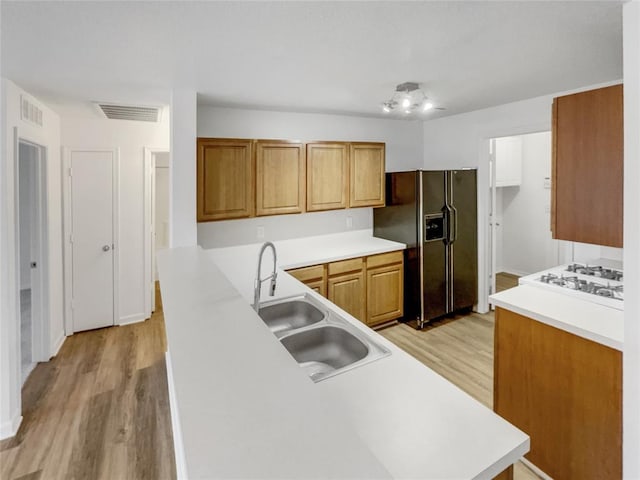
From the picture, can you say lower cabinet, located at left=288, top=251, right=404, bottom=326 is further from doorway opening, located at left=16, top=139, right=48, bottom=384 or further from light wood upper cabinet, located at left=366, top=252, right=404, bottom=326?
doorway opening, located at left=16, top=139, right=48, bottom=384

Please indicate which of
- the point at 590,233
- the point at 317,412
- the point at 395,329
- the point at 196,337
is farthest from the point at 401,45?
the point at 395,329

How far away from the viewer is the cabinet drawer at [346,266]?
3432 mm

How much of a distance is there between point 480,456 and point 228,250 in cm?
292

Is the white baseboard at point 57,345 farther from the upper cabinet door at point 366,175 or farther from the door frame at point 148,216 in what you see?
the upper cabinet door at point 366,175

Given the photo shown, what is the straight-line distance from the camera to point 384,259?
373 cm

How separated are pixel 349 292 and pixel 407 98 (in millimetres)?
1853

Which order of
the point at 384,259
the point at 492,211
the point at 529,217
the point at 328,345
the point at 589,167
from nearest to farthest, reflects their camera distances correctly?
the point at 328,345 < the point at 589,167 < the point at 384,259 < the point at 492,211 < the point at 529,217

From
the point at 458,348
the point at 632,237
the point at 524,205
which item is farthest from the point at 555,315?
the point at 524,205

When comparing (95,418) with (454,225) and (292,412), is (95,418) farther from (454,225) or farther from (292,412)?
(454,225)

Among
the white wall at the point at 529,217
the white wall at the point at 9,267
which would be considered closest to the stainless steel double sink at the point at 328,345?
the white wall at the point at 9,267

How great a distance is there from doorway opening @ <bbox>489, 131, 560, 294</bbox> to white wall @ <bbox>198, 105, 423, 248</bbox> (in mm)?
1468

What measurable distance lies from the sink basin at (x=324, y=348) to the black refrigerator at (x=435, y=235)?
2.22 meters

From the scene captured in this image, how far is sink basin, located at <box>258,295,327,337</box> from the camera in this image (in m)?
2.07

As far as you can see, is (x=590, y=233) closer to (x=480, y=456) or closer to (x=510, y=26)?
(x=510, y=26)
